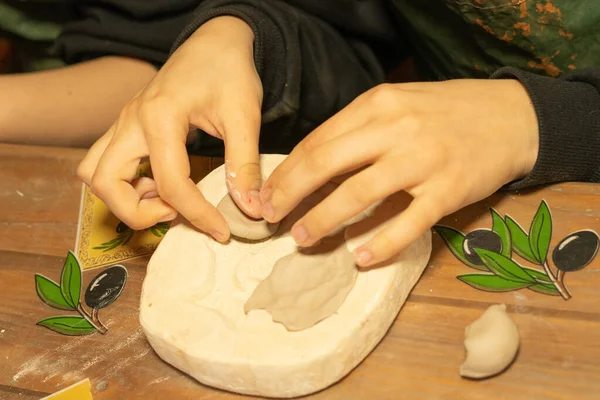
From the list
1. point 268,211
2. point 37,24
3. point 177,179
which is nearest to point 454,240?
point 268,211

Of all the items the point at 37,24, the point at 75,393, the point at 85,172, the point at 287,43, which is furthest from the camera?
the point at 37,24

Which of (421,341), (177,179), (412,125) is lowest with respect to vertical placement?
(421,341)

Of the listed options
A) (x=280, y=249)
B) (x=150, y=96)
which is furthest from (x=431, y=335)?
(x=150, y=96)

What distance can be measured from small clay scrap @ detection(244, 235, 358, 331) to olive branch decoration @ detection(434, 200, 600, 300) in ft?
0.52

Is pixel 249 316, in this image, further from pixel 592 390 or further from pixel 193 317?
pixel 592 390

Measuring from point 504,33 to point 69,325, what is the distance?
2.41 ft

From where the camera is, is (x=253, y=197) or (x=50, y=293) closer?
(x=253, y=197)

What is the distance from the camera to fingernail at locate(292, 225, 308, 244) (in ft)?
2.23

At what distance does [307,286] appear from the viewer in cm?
68

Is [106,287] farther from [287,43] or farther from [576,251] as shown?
[576,251]

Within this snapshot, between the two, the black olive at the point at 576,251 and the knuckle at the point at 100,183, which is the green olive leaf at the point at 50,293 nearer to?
the knuckle at the point at 100,183

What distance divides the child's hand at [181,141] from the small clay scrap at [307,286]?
89mm

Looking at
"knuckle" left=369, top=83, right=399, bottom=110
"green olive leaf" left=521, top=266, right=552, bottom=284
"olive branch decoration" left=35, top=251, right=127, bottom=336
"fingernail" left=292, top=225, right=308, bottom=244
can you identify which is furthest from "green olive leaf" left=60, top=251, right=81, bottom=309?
"green olive leaf" left=521, top=266, right=552, bottom=284

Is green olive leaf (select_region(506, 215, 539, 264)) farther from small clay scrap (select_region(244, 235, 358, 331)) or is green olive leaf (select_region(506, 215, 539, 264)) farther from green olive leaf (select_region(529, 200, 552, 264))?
small clay scrap (select_region(244, 235, 358, 331))
